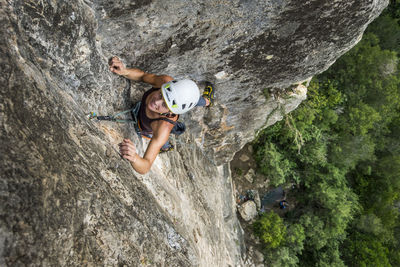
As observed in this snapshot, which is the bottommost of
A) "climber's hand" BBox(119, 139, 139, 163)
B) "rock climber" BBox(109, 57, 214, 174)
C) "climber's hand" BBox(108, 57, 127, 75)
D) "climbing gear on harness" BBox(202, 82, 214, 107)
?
"climber's hand" BBox(119, 139, 139, 163)

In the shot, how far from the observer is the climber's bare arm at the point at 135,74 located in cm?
383

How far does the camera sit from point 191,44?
4266mm

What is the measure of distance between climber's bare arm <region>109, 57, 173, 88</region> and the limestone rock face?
0.12 metres

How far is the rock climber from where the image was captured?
3.81 m

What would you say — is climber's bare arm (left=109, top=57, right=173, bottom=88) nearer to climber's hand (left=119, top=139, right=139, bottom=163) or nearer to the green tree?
climber's hand (left=119, top=139, right=139, bottom=163)

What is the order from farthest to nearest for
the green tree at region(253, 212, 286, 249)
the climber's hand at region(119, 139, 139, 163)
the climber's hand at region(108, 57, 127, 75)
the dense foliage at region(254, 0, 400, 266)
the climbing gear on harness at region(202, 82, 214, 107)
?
1. the dense foliage at region(254, 0, 400, 266)
2. the green tree at region(253, 212, 286, 249)
3. the climbing gear on harness at region(202, 82, 214, 107)
4. the climber's hand at region(108, 57, 127, 75)
5. the climber's hand at region(119, 139, 139, 163)

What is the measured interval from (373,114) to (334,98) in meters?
2.35

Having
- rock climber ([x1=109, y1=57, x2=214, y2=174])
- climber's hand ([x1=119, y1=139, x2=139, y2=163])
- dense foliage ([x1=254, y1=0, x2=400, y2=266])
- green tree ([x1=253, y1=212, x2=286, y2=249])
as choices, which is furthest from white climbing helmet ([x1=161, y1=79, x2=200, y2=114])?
green tree ([x1=253, y1=212, x2=286, y2=249])

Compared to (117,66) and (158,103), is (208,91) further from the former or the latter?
(117,66)

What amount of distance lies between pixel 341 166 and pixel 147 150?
547 inches

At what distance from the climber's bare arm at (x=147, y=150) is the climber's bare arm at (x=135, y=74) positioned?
30.6 inches

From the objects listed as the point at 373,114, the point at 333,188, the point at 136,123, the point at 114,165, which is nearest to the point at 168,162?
the point at 136,123

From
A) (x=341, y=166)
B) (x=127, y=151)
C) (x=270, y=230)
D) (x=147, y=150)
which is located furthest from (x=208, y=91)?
(x=341, y=166)

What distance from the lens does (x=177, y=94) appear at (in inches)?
152
